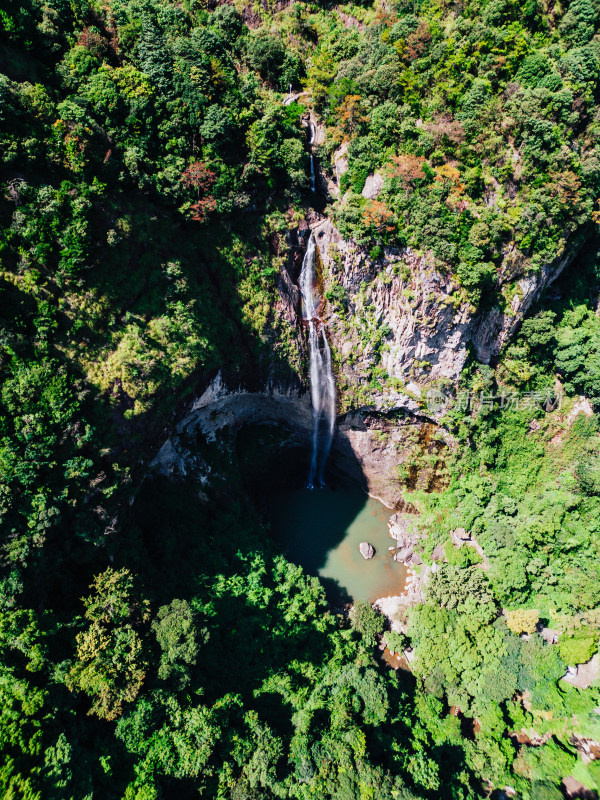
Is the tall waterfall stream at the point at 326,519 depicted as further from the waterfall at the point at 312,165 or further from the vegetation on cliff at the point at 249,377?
the vegetation on cliff at the point at 249,377

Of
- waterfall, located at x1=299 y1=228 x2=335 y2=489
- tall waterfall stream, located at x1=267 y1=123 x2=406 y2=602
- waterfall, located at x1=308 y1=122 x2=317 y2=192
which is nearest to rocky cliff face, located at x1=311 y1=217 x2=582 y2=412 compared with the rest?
waterfall, located at x1=299 y1=228 x2=335 y2=489

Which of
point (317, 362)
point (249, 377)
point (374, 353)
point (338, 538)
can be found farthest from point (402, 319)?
point (338, 538)

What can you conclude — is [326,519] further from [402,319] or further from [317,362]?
[402,319]

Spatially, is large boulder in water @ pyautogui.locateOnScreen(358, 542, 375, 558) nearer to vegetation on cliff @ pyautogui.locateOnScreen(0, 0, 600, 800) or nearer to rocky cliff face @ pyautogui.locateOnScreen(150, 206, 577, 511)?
vegetation on cliff @ pyautogui.locateOnScreen(0, 0, 600, 800)

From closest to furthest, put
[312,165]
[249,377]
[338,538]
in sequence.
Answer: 1. [249,377]
2. [312,165]
3. [338,538]

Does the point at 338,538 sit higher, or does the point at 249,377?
the point at 249,377

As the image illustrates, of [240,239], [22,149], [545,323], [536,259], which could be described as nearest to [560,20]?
[536,259]

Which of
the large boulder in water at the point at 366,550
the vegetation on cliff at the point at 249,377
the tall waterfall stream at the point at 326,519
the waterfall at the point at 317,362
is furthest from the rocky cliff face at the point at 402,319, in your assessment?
the large boulder in water at the point at 366,550
